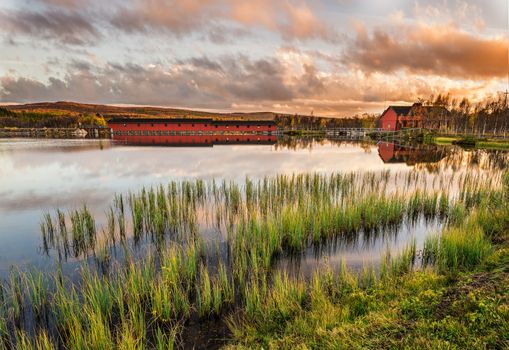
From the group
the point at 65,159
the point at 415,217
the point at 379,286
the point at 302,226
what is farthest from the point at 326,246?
the point at 65,159

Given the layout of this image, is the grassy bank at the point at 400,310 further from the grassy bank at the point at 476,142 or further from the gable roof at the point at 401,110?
the gable roof at the point at 401,110

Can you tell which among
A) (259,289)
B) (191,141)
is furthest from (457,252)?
(191,141)

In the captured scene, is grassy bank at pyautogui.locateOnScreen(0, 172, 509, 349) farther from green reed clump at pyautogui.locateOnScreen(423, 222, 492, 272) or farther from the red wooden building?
the red wooden building

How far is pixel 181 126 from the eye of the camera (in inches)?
3711

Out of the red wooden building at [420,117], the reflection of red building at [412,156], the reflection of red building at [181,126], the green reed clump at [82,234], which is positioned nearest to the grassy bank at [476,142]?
the reflection of red building at [412,156]

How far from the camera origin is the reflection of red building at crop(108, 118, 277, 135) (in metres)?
92.4

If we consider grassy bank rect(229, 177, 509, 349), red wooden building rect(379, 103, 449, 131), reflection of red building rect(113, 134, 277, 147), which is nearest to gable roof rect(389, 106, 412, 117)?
red wooden building rect(379, 103, 449, 131)

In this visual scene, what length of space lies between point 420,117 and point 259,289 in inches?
3632

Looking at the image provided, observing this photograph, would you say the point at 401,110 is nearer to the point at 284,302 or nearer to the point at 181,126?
the point at 181,126

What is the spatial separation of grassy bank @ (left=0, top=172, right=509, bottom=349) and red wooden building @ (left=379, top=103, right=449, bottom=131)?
266ft

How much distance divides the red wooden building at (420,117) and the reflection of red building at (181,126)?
129ft

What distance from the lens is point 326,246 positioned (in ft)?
32.3

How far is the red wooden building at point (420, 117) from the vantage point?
3243 inches

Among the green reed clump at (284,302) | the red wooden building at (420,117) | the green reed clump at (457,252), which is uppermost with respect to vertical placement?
the red wooden building at (420,117)
